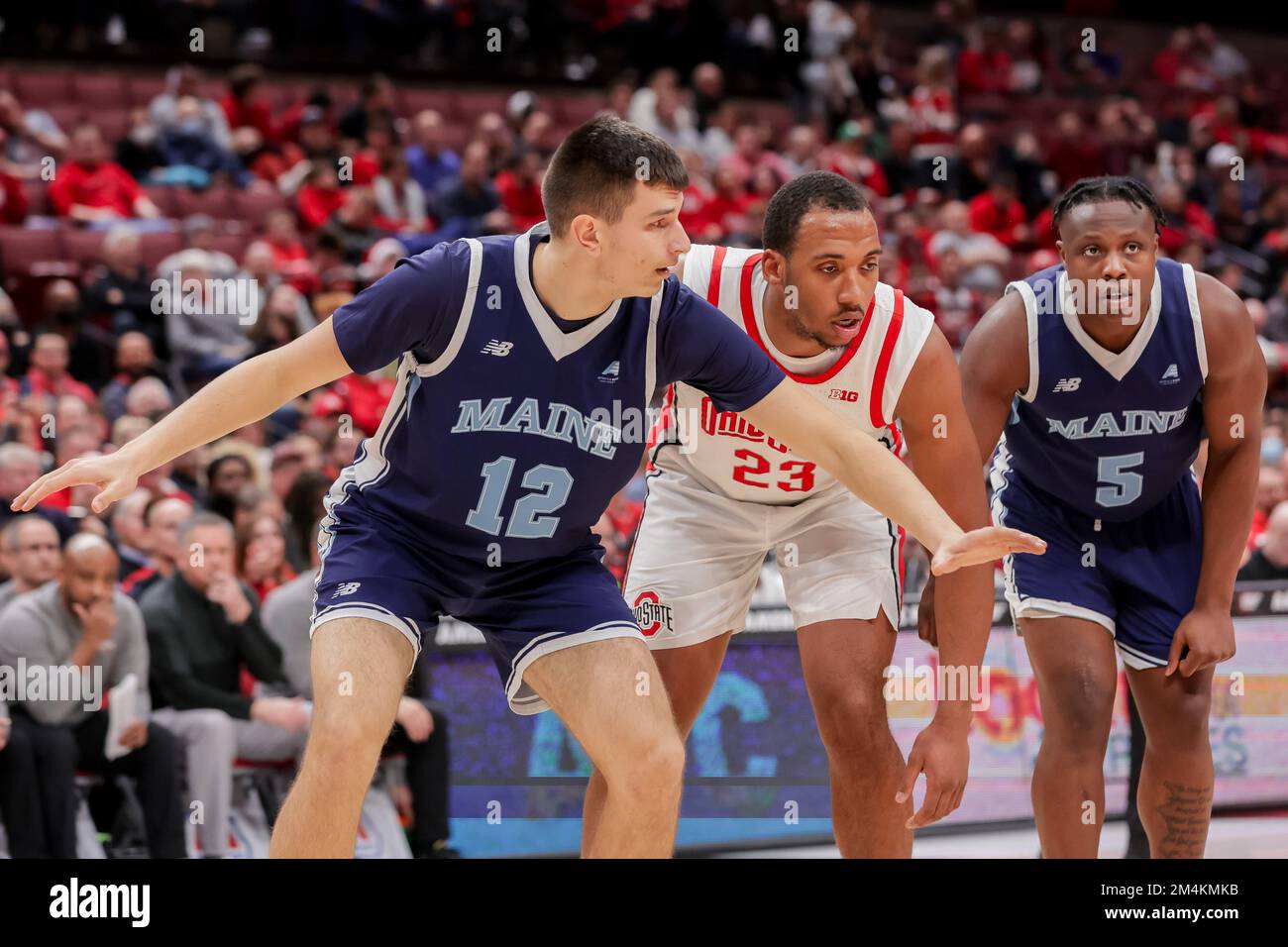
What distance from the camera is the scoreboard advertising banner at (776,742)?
277 inches

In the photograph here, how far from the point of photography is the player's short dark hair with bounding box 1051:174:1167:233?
173 inches

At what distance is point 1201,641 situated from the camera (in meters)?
4.43

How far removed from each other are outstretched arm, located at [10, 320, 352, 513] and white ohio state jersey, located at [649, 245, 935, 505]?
3.85 feet

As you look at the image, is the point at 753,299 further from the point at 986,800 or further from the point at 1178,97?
the point at 1178,97

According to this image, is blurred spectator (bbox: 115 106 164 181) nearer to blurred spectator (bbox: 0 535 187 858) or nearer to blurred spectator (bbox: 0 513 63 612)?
blurred spectator (bbox: 0 513 63 612)

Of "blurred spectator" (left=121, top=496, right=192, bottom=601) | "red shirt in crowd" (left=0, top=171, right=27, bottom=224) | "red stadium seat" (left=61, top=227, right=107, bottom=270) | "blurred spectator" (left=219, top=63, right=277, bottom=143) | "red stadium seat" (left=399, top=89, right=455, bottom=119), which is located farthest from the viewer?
"red stadium seat" (left=399, top=89, right=455, bottom=119)

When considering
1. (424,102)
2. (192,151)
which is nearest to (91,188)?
(192,151)

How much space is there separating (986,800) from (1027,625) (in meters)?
3.42

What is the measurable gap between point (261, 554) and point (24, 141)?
6.01m

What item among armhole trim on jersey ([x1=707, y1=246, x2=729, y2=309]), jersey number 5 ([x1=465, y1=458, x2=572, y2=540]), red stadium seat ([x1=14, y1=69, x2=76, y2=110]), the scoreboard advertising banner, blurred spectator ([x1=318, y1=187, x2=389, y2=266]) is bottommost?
the scoreboard advertising banner

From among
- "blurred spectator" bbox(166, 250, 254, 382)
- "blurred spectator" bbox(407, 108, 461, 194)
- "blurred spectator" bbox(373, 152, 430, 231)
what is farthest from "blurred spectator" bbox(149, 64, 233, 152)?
"blurred spectator" bbox(166, 250, 254, 382)

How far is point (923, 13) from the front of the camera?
18.3 m

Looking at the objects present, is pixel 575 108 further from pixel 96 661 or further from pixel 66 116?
pixel 96 661
